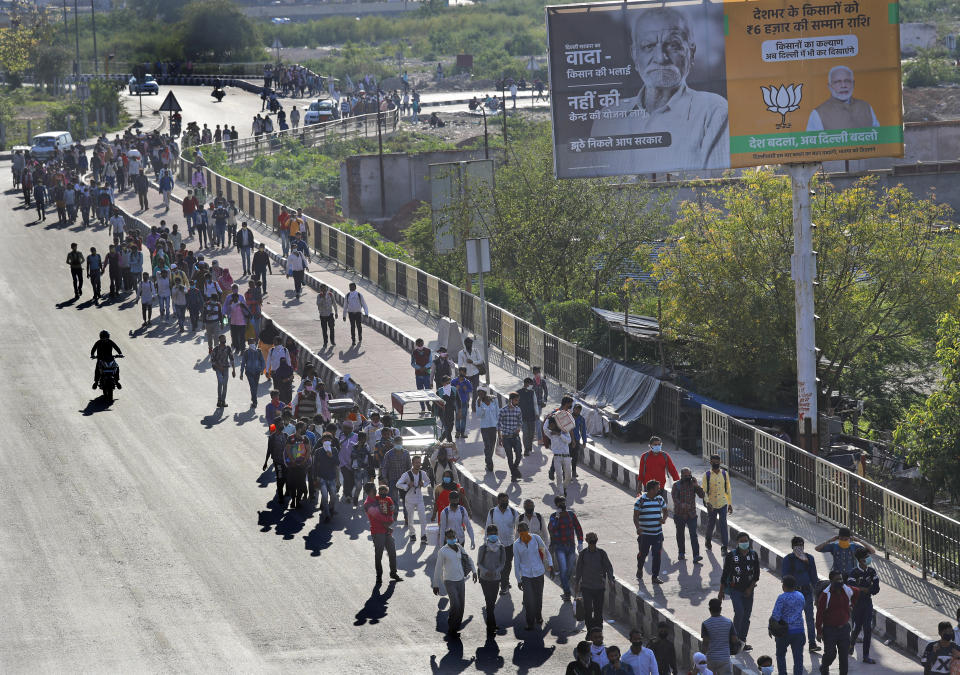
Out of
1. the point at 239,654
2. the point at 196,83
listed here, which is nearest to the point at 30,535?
the point at 239,654

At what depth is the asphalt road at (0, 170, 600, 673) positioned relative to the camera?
1566 cm

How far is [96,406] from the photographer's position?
2636 centimetres

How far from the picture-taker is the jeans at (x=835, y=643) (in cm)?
1455

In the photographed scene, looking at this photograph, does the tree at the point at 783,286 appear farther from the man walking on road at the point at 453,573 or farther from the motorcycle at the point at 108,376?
the man walking on road at the point at 453,573

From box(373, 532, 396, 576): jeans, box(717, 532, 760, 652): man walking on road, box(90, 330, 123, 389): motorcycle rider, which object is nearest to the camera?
box(717, 532, 760, 652): man walking on road

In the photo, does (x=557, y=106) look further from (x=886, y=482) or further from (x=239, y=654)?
(x=239, y=654)

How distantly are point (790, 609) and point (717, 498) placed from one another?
3.93m

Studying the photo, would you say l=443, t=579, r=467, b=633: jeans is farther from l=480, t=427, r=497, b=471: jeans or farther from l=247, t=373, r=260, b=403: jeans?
l=247, t=373, r=260, b=403: jeans

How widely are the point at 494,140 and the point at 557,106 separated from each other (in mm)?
56960

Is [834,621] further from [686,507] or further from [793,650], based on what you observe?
[686,507]

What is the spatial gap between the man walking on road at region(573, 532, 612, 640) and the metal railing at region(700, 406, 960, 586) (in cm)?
489

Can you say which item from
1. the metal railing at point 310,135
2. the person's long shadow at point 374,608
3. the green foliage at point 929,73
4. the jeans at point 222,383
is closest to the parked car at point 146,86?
the metal railing at point 310,135

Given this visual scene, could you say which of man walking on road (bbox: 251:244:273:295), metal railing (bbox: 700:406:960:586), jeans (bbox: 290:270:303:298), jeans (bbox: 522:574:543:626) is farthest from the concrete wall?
jeans (bbox: 522:574:543:626)

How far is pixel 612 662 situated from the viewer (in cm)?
1320
